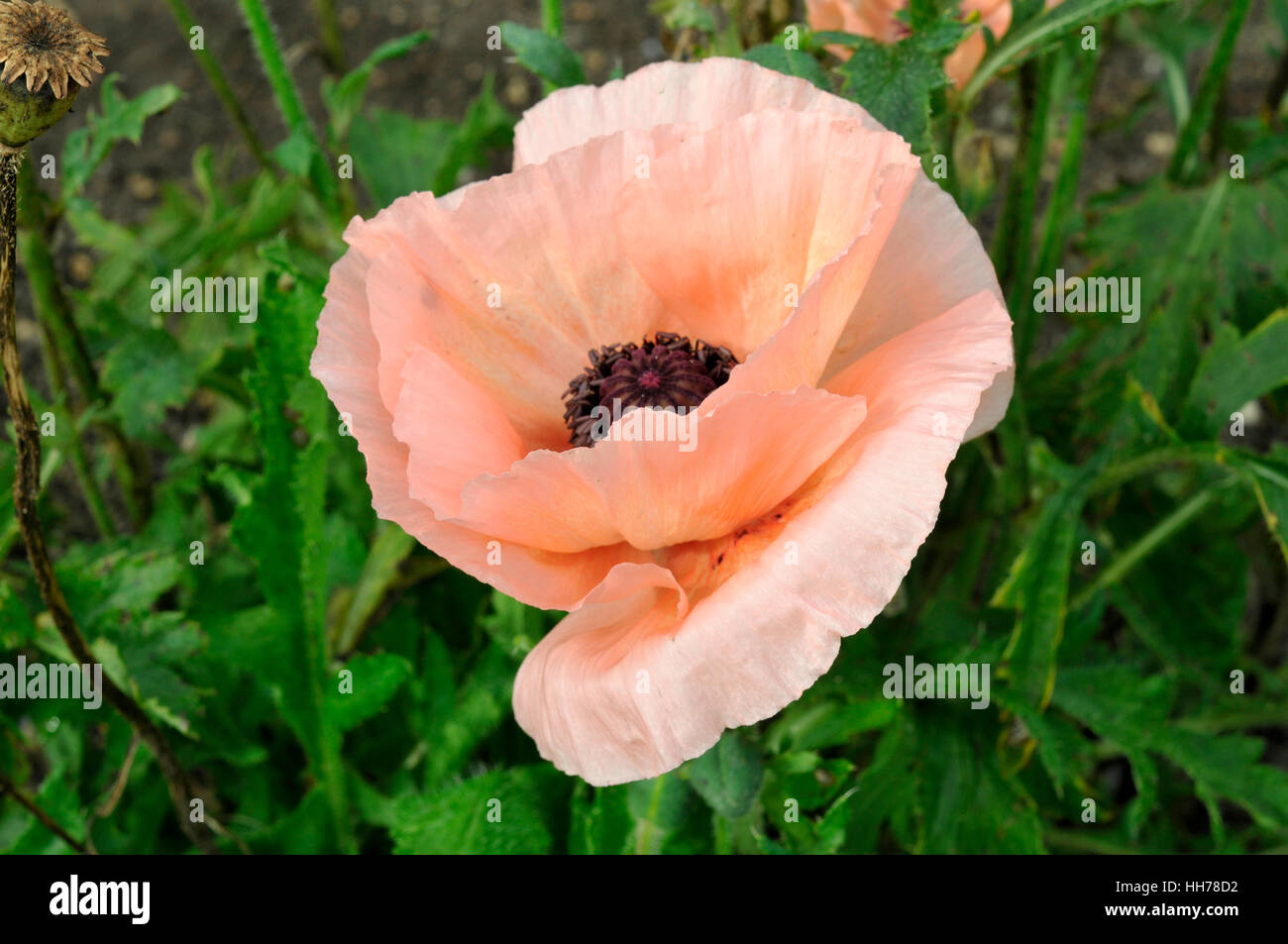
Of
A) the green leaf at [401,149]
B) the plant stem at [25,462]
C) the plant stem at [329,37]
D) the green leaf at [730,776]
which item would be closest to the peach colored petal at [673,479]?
the green leaf at [730,776]

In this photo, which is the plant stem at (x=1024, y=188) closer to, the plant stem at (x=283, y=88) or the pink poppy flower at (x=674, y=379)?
the pink poppy flower at (x=674, y=379)

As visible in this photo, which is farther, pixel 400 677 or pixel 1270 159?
pixel 1270 159

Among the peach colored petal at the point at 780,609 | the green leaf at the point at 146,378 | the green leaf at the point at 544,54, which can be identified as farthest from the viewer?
the green leaf at the point at 146,378

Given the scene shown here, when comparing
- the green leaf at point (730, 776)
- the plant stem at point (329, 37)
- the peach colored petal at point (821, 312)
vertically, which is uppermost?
the plant stem at point (329, 37)

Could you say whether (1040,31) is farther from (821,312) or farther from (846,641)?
(846,641)

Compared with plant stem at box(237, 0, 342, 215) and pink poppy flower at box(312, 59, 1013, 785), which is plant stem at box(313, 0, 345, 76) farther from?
pink poppy flower at box(312, 59, 1013, 785)
